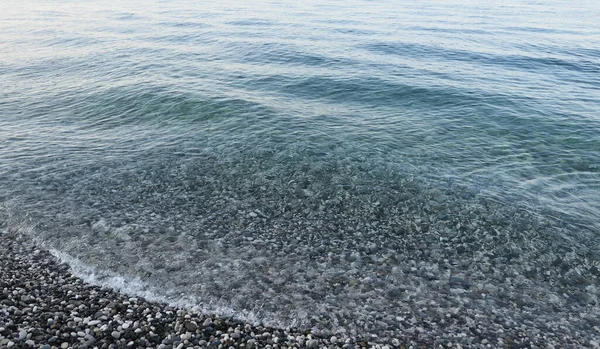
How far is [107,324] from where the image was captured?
10102 millimetres

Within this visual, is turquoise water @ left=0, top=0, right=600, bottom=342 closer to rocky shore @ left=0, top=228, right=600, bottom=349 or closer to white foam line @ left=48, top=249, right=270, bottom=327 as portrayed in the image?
white foam line @ left=48, top=249, right=270, bottom=327

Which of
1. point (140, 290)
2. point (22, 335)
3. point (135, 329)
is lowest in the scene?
point (140, 290)

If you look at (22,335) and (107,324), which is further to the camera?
(107,324)

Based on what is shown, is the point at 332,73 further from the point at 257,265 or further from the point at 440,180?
the point at 257,265

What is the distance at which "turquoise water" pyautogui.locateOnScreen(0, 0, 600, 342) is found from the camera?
41.7 ft

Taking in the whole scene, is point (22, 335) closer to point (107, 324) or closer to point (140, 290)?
point (107, 324)

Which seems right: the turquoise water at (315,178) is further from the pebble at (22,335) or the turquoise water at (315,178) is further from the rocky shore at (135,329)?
the pebble at (22,335)

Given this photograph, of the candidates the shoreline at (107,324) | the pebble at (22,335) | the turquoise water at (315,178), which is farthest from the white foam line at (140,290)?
the pebble at (22,335)

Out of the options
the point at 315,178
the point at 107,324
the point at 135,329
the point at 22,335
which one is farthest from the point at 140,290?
the point at 315,178

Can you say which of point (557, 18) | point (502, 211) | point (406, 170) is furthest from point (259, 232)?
point (557, 18)

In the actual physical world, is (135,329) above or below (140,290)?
above

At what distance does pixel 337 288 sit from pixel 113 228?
9614 mm

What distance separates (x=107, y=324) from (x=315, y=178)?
39.6ft

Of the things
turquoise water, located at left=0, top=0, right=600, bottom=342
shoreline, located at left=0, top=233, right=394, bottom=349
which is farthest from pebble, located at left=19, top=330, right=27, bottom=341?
turquoise water, located at left=0, top=0, right=600, bottom=342
